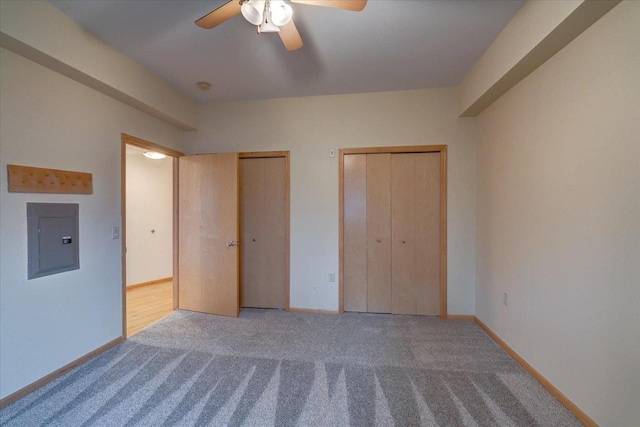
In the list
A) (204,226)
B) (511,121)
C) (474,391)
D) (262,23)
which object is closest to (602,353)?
(474,391)

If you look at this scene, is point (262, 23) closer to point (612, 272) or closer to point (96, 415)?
point (612, 272)

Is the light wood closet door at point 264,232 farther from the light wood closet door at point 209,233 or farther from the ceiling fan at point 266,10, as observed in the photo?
the ceiling fan at point 266,10

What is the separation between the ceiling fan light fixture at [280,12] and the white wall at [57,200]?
1.77m

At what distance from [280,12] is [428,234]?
8.48ft

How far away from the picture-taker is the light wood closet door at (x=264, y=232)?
3.26 metres

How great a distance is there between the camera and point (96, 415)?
155cm

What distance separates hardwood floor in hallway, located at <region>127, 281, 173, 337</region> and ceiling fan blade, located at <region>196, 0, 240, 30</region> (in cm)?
291

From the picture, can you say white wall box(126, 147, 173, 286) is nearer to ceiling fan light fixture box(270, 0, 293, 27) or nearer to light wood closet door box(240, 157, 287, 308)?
light wood closet door box(240, 157, 287, 308)

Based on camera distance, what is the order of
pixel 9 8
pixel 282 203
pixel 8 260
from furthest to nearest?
1. pixel 282 203
2. pixel 8 260
3. pixel 9 8

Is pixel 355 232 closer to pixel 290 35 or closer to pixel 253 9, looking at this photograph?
pixel 290 35

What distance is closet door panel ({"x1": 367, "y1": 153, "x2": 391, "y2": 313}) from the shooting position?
307 cm

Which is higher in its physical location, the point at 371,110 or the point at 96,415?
the point at 371,110

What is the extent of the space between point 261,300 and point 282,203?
128 cm

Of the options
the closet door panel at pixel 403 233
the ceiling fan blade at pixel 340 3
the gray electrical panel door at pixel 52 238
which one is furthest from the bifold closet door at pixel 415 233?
the gray electrical panel door at pixel 52 238
